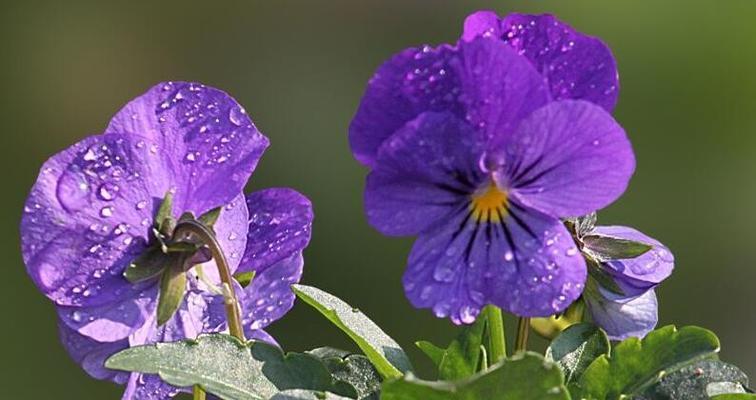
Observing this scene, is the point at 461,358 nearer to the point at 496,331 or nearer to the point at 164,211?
the point at 496,331

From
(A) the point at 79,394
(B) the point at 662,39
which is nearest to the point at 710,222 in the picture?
(B) the point at 662,39

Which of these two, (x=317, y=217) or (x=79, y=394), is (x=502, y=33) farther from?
(x=79, y=394)

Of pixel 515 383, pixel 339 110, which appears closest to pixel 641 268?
pixel 515 383

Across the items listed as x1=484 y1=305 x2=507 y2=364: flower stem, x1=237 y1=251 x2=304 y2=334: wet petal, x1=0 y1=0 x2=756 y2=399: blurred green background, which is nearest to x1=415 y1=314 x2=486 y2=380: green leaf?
x1=484 y1=305 x2=507 y2=364: flower stem

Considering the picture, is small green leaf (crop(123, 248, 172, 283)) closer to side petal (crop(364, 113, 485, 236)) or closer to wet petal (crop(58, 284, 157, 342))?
wet petal (crop(58, 284, 157, 342))

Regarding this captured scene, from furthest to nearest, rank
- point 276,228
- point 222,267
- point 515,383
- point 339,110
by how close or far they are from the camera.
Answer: point 339,110
point 276,228
point 222,267
point 515,383

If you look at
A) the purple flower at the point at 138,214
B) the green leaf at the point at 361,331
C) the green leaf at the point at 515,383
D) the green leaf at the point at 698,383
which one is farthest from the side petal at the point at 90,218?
the green leaf at the point at 698,383
